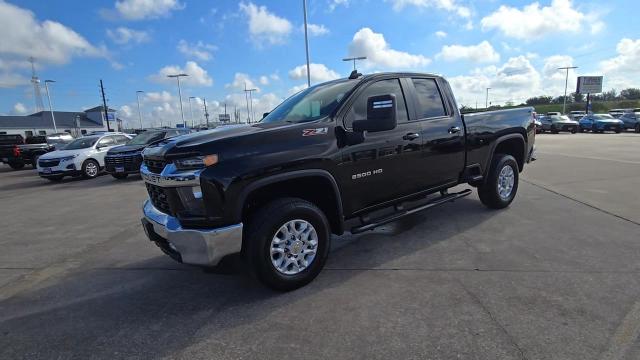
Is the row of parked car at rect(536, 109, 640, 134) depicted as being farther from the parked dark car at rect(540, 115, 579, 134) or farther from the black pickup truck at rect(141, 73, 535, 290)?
the black pickup truck at rect(141, 73, 535, 290)

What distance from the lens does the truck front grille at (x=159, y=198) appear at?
11.0 ft

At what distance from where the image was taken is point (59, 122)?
86.4 meters

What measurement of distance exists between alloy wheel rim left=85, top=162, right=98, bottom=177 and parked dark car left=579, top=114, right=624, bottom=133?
37.3 m

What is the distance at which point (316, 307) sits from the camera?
3.19 metres

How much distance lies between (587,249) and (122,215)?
727 cm

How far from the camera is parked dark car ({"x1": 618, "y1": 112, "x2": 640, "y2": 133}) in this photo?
31.1 meters

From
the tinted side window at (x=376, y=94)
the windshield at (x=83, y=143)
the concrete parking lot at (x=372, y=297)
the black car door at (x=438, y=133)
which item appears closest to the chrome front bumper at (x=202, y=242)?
the concrete parking lot at (x=372, y=297)

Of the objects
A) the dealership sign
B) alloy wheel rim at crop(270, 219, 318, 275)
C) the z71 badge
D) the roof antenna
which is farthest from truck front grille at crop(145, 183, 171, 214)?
the dealership sign

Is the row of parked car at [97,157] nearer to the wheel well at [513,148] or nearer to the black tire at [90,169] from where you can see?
the black tire at [90,169]

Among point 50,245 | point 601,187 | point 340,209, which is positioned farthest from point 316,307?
point 601,187

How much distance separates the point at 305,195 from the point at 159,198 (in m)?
1.37

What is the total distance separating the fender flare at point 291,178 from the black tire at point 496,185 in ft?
10.0

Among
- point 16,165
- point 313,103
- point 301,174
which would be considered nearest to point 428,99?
point 313,103

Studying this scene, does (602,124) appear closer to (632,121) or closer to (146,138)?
(632,121)
